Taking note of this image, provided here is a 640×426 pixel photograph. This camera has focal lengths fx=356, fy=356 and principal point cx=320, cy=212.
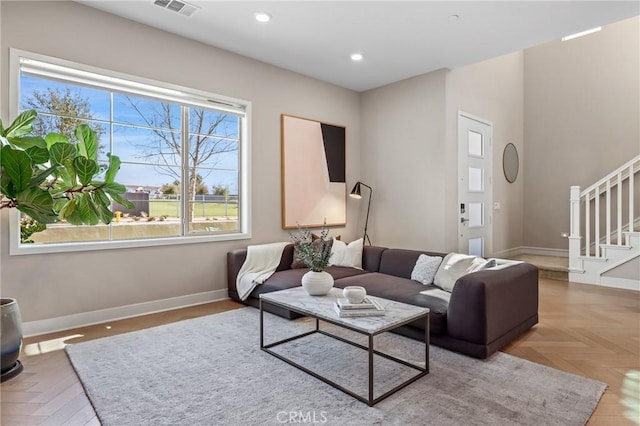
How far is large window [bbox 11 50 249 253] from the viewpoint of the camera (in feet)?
10.8

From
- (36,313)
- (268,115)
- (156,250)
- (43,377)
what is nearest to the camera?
(43,377)

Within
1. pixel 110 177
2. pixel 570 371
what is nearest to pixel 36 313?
pixel 110 177

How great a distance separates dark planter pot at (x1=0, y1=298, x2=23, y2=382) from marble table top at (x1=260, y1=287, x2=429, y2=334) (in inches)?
66.8

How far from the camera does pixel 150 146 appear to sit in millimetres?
3973

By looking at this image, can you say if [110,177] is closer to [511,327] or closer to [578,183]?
[511,327]

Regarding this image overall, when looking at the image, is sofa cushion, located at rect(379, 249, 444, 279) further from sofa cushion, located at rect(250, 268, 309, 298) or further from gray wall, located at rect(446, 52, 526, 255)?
gray wall, located at rect(446, 52, 526, 255)

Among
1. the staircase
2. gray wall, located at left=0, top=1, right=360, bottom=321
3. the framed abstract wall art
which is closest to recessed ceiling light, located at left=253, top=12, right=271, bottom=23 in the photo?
gray wall, located at left=0, top=1, right=360, bottom=321

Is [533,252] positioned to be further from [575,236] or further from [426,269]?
[426,269]

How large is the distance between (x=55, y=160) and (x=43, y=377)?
1.51m


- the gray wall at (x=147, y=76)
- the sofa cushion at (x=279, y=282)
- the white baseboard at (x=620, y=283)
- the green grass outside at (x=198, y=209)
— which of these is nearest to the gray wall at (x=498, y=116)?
the white baseboard at (x=620, y=283)

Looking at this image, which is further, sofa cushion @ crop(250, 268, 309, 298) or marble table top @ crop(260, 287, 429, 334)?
sofa cushion @ crop(250, 268, 309, 298)

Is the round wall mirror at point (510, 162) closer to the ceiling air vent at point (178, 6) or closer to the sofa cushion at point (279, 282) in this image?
the sofa cushion at point (279, 282)

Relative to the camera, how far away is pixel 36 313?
10.4ft

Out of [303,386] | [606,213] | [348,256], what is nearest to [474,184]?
[606,213]
